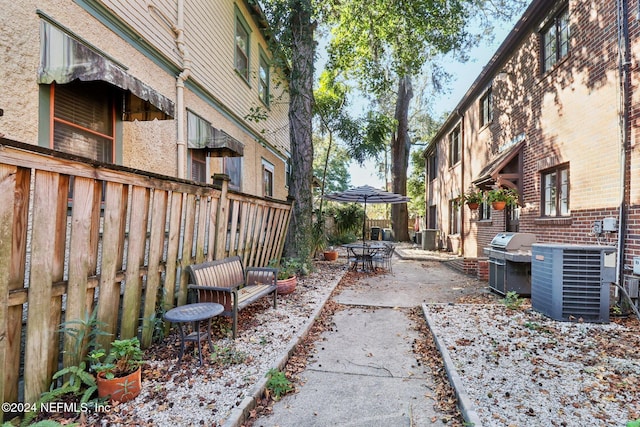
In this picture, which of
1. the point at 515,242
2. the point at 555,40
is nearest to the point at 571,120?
the point at 555,40

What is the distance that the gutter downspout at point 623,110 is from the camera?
5.20 meters

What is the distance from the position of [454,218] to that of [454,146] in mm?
3360

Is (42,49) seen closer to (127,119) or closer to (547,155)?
(127,119)

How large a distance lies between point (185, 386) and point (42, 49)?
4.05 meters

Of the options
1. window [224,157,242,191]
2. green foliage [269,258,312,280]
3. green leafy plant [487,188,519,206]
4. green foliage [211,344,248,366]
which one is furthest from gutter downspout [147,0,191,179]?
green leafy plant [487,188,519,206]

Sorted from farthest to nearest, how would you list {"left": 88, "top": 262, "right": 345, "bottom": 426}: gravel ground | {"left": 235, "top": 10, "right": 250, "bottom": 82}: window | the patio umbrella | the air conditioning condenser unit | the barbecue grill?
the patio umbrella → {"left": 235, "top": 10, "right": 250, "bottom": 82}: window → the barbecue grill → the air conditioning condenser unit → {"left": 88, "top": 262, "right": 345, "bottom": 426}: gravel ground

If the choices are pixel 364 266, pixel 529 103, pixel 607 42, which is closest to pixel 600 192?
pixel 607 42

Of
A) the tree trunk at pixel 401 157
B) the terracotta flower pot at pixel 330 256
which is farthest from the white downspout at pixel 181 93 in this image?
the tree trunk at pixel 401 157

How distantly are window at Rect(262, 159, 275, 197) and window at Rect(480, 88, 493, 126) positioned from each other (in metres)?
7.71

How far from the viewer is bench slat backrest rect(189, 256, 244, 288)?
4.11m

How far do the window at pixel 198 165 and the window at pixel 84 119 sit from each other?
2.36m

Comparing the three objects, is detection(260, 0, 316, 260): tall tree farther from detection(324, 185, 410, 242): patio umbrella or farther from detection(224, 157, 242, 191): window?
detection(324, 185, 410, 242): patio umbrella

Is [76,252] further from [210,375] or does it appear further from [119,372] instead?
[210,375]

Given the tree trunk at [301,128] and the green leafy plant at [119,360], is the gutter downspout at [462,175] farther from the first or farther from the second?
the green leafy plant at [119,360]
